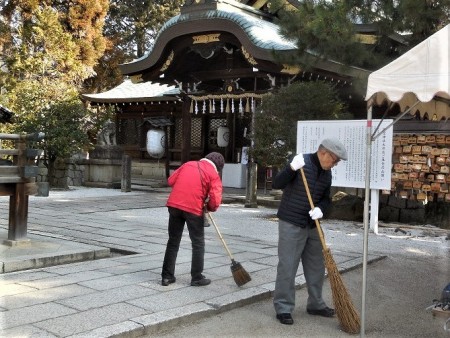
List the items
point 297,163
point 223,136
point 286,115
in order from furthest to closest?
point 223,136 < point 286,115 < point 297,163

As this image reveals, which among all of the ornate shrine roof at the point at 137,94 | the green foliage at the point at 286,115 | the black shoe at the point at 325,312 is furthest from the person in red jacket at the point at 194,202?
the ornate shrine roof at the point at 137,94

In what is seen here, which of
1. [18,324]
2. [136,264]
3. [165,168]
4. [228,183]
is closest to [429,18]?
[136,264]

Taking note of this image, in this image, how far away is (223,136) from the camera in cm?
1723

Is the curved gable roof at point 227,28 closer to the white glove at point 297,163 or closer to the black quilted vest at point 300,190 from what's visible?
the black quilted vest at point 300,190

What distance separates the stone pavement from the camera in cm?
410

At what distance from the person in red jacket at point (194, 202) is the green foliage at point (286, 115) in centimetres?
545

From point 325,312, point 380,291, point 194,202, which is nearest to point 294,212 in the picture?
point 325,312

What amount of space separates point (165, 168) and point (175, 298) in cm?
1504

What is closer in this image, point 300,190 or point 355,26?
point 300,190

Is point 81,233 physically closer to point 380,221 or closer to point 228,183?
point 380,221

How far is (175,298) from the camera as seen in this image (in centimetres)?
483

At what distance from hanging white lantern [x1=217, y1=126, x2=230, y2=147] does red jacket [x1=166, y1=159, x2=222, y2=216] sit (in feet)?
39.5

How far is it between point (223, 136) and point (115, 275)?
39.1 feet

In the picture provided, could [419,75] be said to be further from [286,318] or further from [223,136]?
[223,136]
